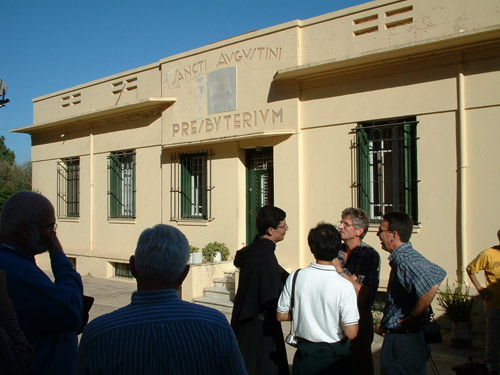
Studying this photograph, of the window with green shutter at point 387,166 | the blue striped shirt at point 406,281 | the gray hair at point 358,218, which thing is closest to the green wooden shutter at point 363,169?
the window with green shutter at point 387,166

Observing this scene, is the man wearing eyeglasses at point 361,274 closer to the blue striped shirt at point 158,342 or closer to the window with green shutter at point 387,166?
the blue striped shirt at point 158,342

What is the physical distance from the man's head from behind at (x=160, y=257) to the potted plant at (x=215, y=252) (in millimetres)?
8442

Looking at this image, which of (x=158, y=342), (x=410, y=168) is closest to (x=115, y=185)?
(x=410, y=168)

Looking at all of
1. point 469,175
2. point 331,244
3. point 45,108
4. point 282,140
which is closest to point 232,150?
point 282,140

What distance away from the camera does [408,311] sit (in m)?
3.72

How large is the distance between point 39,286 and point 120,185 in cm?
1120

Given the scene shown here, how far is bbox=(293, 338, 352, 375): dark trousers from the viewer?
10.7 ft

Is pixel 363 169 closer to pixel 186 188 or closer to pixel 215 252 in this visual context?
pixel 215 252

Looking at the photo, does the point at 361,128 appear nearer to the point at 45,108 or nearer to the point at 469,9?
the point at 469,9

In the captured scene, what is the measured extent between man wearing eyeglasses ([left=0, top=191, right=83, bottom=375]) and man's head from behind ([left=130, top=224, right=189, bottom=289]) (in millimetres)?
668

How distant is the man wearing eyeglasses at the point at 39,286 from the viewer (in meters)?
2.38

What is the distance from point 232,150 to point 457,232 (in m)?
4.94

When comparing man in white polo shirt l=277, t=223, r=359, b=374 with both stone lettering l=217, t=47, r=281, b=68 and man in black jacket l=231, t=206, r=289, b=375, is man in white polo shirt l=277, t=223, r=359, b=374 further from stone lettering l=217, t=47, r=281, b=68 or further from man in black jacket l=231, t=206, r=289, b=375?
stone lettering l=217, t=47, r=281, b=68

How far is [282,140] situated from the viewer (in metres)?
9.48
